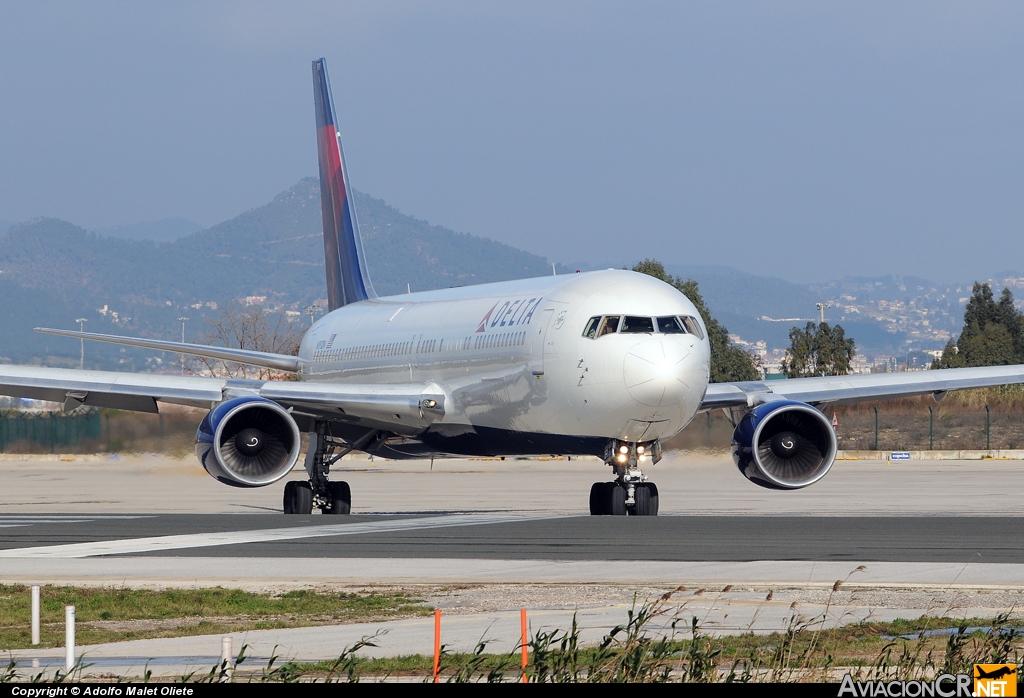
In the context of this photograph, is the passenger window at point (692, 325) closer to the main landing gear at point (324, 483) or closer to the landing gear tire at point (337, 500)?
the main landing gear at point (324, 483)

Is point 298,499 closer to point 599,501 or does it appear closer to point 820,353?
point 599,501

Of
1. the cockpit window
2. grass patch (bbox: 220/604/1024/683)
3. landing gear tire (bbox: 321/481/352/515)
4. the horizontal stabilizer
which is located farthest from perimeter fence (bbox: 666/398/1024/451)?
grass patch (bbox: 220/604/1024/683)

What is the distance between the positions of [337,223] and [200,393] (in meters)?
13.8

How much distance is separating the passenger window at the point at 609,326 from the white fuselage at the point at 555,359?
10 cm

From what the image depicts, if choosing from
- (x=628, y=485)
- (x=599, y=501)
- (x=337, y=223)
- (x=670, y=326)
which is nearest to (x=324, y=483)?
(x=599, y=501)

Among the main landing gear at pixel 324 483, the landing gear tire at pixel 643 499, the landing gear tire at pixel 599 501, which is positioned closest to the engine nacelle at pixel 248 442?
the main landing gear at pixel 324 483

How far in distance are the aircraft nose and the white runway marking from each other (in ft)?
9.31

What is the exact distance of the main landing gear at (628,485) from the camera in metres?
26.9

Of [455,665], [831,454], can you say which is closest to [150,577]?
[455,665]

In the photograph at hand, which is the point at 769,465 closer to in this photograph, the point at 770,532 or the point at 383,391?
the point at 770,532

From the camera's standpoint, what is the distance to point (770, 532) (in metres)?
22.5

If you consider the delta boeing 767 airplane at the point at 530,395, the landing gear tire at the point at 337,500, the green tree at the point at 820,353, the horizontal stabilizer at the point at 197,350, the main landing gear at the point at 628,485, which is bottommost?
the landing gear tire at the point at 337,500

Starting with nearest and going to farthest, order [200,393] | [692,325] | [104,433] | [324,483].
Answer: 1. [692,325]
2. [200,393]
3. [324,483]
4. [104,433]

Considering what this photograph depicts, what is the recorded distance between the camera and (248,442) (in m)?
26.8
